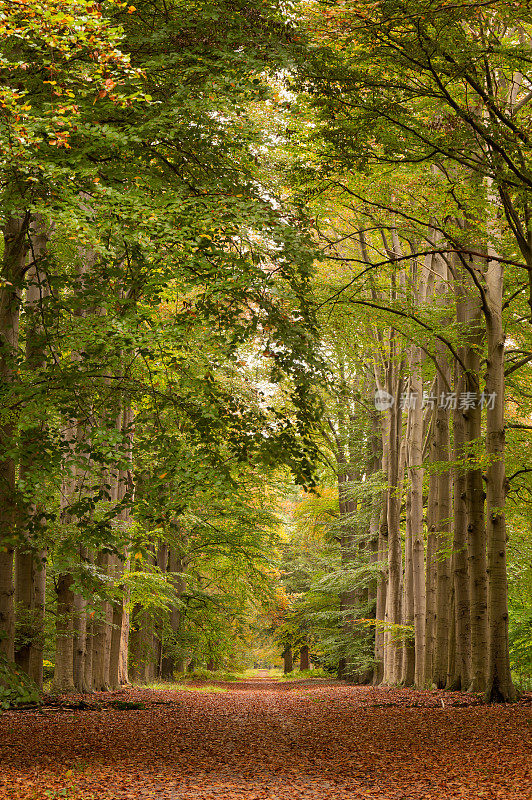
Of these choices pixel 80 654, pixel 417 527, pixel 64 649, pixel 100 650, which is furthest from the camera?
pixel 417 527

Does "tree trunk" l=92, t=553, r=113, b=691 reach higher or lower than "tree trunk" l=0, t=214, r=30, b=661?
lower

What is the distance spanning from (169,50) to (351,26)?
7.30ft

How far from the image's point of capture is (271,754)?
754 cm

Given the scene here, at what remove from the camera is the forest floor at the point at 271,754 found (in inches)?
217

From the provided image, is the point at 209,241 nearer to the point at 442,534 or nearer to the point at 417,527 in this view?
the point at 442,534

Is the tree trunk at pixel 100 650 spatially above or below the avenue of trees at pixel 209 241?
below

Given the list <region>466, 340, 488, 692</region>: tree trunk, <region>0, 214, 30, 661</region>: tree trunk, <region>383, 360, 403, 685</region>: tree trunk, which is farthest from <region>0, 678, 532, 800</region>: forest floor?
<region>383, 360, 403, 685</region>: tree trunk

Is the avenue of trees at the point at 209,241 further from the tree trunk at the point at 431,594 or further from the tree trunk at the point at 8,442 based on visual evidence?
the tree trunk at the point at 431,594

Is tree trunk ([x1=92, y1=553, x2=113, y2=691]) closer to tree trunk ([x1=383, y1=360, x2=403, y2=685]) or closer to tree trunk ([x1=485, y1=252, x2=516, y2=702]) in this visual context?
tree trunk ([x1=383, y1=360, x2=403, y2=685])

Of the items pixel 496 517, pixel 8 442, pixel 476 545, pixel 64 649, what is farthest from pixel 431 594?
pixel 8 442

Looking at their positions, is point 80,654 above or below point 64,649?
below

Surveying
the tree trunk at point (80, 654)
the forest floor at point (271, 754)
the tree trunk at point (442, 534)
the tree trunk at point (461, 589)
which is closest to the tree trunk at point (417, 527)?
the tree trunk at point (442, 534)

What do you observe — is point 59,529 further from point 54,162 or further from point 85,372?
point 54,162

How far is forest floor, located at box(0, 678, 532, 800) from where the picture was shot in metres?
5.52
